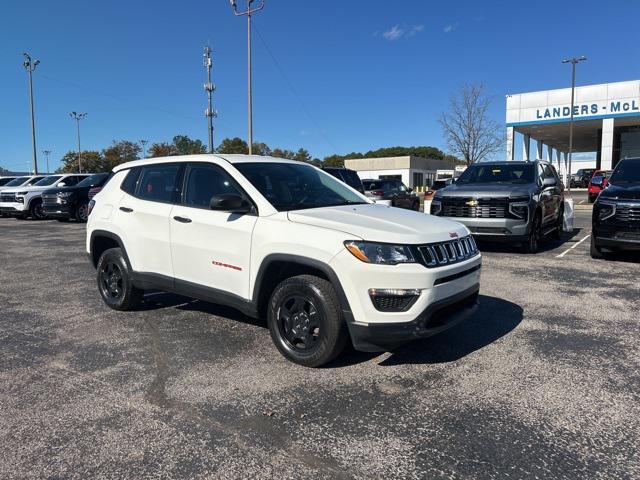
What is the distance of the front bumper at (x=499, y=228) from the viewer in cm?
897

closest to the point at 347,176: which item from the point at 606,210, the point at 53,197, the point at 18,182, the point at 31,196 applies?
the point at 606,210

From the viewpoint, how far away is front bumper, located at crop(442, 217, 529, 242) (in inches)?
353

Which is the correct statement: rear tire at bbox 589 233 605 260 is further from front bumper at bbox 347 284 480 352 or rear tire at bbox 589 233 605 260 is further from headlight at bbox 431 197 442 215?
front bumper at bbox 347 284 480 352

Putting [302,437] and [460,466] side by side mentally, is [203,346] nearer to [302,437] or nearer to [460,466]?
[302,437]

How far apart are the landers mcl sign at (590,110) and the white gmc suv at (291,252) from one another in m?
39.6

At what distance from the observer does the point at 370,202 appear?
16.7 ft

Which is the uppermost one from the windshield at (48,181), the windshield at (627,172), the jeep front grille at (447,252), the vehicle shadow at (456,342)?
the windshield at (48,181)

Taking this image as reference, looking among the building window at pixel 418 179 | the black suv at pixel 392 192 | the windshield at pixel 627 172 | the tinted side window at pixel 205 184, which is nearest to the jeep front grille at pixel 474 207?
the windshield at pixel 627 172

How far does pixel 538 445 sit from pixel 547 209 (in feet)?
26.8

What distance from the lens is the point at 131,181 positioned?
18.1ft

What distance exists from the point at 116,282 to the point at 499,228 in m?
6.53

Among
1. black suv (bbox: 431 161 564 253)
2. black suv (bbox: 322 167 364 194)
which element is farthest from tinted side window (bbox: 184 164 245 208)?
black suv (bbox: 322 167 364 194)

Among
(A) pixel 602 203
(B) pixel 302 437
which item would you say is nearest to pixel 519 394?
(B) pixel 302 437

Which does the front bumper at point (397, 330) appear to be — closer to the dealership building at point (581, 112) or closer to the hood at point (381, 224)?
the hood at point (381, 224)
